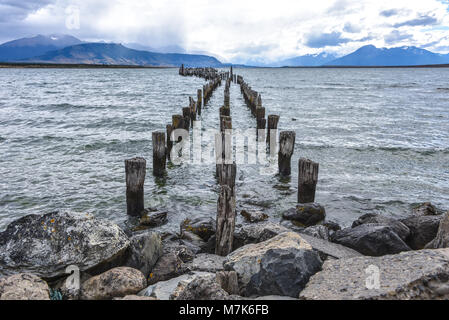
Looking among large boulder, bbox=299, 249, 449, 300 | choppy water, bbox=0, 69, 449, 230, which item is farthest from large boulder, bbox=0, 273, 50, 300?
choppy water, bbox=0, 69, 449, 230

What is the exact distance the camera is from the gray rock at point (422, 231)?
5.90m

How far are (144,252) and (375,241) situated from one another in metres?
3.84

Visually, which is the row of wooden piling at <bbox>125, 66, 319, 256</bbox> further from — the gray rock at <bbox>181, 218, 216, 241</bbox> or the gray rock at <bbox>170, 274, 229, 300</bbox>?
the gray rock at <bbox>170, 274, 229, 300</bbox>

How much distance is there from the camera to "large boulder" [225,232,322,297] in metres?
4.09

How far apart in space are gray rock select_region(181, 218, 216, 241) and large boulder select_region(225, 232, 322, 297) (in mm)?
2101

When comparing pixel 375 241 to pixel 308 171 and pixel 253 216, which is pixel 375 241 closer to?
pixel 308 171

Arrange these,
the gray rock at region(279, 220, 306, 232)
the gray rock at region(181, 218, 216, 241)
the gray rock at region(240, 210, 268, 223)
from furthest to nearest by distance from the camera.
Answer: the gray rock at region(240, 210, 268, 223)
the gray rock at region(279, 220, 306, 232)
the gray rock at region(181, 218, 216, 241)

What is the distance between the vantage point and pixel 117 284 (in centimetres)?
413

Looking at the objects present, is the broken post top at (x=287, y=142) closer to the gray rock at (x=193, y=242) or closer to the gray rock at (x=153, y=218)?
the gray rock at (x=153, y=218)

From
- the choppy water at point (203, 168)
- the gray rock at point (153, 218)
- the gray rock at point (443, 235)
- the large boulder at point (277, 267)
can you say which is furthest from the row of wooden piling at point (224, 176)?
the gray rock at point (443, 235)

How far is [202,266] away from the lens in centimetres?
508

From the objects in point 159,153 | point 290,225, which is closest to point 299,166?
point 290,225

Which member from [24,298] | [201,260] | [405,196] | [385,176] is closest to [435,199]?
[405,196]
